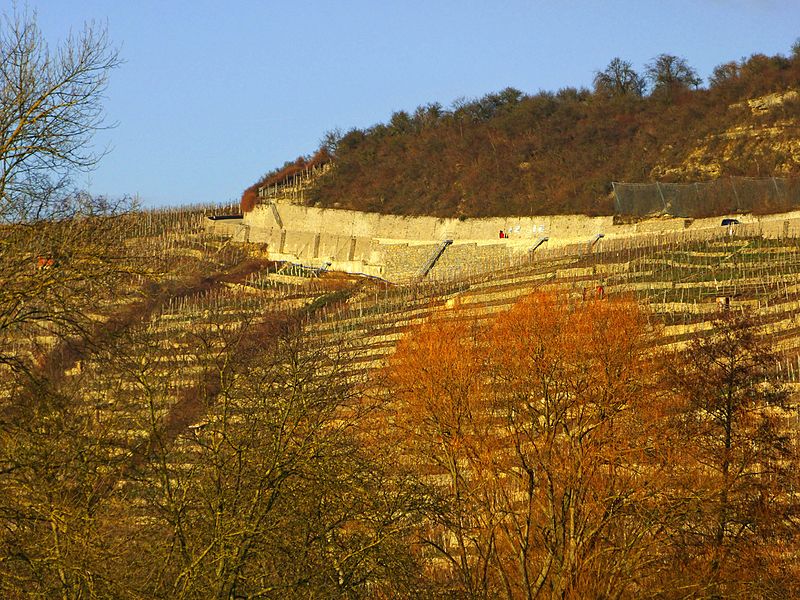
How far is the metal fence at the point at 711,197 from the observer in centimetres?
6725

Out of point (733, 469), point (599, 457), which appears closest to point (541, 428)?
point (599, 457)

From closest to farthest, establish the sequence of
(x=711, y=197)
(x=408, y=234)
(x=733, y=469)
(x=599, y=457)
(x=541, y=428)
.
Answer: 1. (x=733, y=469)
2. (x=599, y=457)
3. (x=541, y=428)
4. (x=711, y=197)
5. (x=408, y=234)

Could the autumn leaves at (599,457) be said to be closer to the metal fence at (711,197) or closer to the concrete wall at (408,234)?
the concrete wall at (408,234)

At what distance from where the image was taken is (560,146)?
86250 millimetres

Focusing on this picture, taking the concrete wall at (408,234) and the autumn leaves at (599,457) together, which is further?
the concrete wall at (408,234)

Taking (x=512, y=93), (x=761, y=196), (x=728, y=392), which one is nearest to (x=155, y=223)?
(x=512, y=93)

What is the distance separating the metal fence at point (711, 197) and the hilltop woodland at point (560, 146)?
188 cm

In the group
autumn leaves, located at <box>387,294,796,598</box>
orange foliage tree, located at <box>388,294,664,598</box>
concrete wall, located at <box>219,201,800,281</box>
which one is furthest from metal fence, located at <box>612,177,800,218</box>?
autumn leaves, located at <box>387,294,796,598</box>

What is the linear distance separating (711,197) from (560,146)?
740 inches

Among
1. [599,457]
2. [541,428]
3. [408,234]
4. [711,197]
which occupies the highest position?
[711,197]

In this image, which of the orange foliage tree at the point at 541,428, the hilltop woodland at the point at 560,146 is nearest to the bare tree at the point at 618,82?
the hilltop woodland at the point at 560,146

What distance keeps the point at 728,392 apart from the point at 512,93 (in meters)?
73.6

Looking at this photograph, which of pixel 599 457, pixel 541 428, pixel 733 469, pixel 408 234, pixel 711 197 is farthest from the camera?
pixel 408 234

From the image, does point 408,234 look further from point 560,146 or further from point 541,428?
point 541,428
